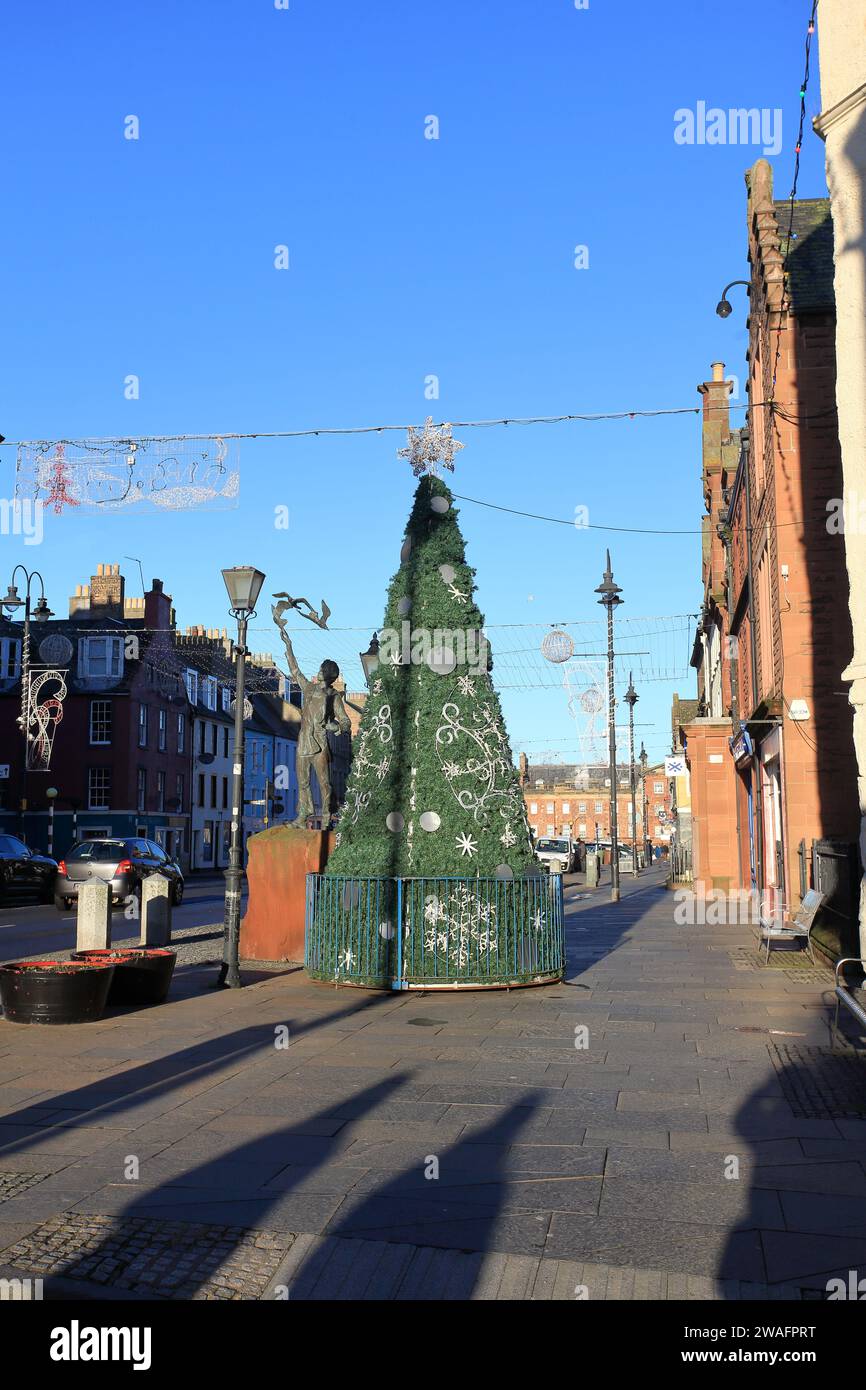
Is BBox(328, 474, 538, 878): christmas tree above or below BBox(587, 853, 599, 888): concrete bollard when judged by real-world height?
above

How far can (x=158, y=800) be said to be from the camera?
6000 cm

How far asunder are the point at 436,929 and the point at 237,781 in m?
3.19

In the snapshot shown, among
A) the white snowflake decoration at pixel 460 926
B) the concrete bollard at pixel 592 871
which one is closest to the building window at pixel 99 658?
the concrete bollard at pixel 592 871

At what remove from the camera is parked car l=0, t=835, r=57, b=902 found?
2753 cm

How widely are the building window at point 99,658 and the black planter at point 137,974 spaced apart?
46.3 meters

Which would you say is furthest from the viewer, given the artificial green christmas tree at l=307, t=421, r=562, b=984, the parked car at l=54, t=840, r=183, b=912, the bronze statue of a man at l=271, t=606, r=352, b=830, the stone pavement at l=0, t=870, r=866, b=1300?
the parked car at l=54, t=840, r=183, b=912

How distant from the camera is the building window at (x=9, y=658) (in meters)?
55.4

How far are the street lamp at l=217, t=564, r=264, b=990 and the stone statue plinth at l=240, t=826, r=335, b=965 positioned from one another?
5.04ft

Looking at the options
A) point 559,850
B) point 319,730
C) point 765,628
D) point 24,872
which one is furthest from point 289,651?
point 559,850

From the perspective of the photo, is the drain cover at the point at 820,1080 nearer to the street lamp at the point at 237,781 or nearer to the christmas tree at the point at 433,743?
the christmas tree at the point at 433,743

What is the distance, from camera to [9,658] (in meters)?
56.0

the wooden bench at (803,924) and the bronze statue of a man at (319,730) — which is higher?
the bronze statue of a man at (319,730)

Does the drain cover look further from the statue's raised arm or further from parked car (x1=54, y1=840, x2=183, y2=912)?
parked car (x1=54, y1=840, x2=183, y2=912)

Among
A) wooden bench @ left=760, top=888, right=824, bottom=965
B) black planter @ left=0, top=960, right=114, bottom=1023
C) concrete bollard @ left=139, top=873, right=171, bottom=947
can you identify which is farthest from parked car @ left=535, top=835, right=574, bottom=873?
black planter @ left=0, top=960, right=114, bottom=1023
